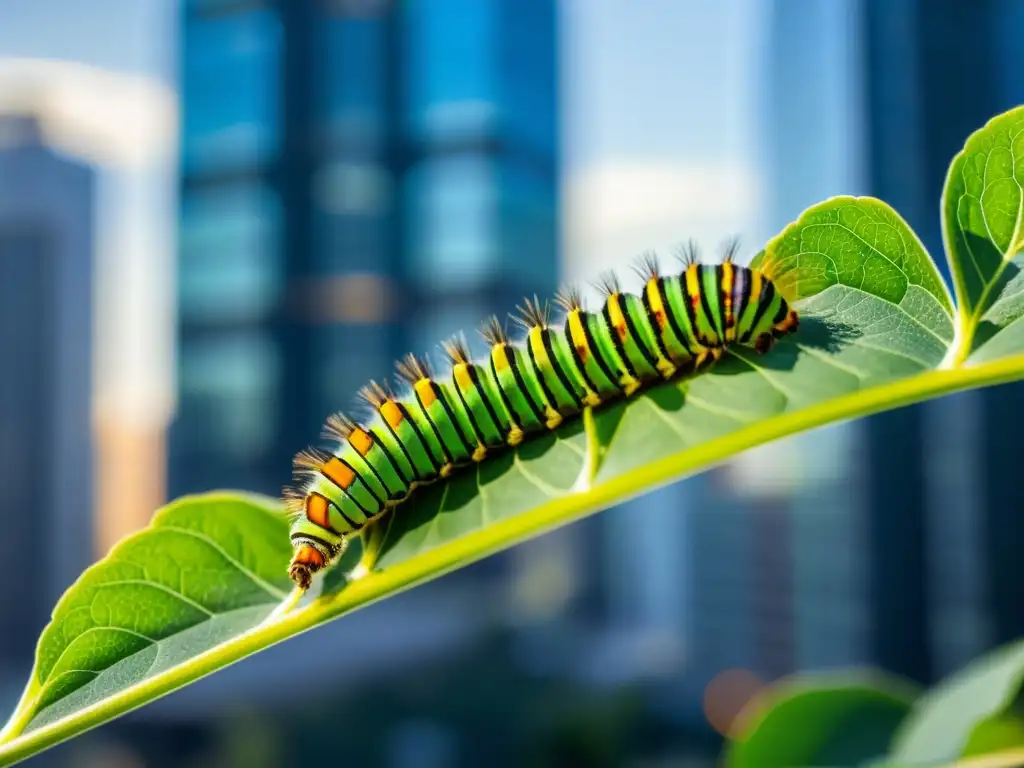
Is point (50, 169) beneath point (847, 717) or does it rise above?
above

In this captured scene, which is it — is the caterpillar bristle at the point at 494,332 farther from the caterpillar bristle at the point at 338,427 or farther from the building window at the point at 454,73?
the building window at the point at 454,73

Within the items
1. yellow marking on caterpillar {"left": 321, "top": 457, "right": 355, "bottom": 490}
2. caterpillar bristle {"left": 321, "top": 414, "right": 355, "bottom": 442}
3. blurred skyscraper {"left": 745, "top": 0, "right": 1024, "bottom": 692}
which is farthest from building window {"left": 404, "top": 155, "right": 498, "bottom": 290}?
yellow marking on caterpillar {"left": 321, "top": 457, "right": 355, "bottom": 490}

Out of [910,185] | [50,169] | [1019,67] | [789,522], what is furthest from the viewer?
[50,169]

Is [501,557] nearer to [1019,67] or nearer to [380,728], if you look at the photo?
[380,728]

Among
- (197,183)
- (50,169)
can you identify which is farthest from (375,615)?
(50,169)

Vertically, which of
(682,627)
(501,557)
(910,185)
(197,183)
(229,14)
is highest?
(229,14)

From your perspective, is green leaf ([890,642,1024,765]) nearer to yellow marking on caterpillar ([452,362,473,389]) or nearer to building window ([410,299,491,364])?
yellow marking on caterpillar ([452,362,473,389])

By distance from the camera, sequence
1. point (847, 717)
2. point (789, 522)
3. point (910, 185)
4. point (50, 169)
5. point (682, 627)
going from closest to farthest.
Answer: point (847, 717) < point (910, 185) < point (789, 522) < point (50, 169) < point (682, 627)

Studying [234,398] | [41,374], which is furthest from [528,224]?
[41,374]
